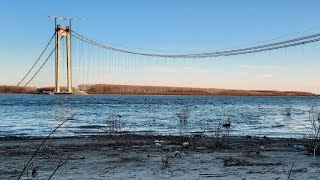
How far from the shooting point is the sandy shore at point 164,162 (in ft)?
24.8

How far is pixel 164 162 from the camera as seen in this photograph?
8.37m

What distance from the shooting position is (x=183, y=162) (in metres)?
8.99

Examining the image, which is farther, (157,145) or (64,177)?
(157,145)

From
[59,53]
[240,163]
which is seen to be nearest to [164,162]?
[240,163]

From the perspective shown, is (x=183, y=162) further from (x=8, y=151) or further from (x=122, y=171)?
(x=8, y=151)

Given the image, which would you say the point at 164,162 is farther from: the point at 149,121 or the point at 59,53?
the point at 59,53

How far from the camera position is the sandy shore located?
755 centimetres

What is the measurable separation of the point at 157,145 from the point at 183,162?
3.49m

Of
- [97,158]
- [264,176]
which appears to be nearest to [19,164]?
[97,158]

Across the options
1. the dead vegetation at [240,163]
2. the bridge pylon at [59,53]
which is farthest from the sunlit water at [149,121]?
the bridge pylon at [59,53]

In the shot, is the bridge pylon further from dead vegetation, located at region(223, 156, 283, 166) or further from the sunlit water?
dead vegetation, located at region(223, 156, 283, 166)

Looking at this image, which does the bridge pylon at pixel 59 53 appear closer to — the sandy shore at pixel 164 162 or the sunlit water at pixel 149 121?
the sunlit water at pixel 149 121

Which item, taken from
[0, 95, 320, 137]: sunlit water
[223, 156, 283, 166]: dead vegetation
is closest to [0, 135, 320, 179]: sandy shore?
[223, 156, 283, 166]: dead vegetation

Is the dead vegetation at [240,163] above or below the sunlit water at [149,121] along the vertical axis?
above
